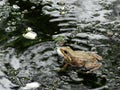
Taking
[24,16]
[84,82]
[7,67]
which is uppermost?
[24,16]

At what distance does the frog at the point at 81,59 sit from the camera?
21.7ft

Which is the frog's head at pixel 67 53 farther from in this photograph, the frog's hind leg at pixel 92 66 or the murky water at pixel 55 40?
the frog's hind leg at pixel 92 66

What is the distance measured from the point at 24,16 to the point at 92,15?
1701mm

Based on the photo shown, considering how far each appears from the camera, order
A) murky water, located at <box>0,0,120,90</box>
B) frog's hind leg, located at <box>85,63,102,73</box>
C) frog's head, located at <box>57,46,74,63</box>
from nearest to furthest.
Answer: murky water, located at <box>0,0,120,90</box> < frog's hind leg, located at <box>85,63,102,73</box> < frog's head, located at <box>57,46,74,63</box>

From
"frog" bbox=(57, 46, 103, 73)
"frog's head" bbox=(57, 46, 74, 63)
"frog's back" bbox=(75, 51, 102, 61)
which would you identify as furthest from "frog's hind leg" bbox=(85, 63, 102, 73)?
"frog's head" bbox=(57, 46, 74, 63)

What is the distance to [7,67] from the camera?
6805 mm

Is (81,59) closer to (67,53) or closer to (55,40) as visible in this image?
(67,53)

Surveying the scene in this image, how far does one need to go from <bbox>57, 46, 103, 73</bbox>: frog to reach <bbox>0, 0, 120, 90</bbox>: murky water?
0.33ft

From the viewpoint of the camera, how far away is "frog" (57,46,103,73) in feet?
21.7

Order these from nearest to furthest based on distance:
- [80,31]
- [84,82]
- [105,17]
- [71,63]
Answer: [84,82] < [71,63] < [80,31] < [105,17]

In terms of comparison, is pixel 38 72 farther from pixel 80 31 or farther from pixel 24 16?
pixel 24 16

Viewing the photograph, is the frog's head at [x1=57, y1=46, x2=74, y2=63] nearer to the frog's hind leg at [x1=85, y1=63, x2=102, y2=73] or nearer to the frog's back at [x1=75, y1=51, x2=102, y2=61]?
the frog's back at [x1=75, y1=51, x2=102, y2=61]

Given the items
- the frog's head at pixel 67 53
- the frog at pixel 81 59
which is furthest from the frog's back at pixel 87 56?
the frog's head at pixel 67 53

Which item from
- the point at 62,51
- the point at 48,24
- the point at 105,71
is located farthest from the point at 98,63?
the point at 48,24
